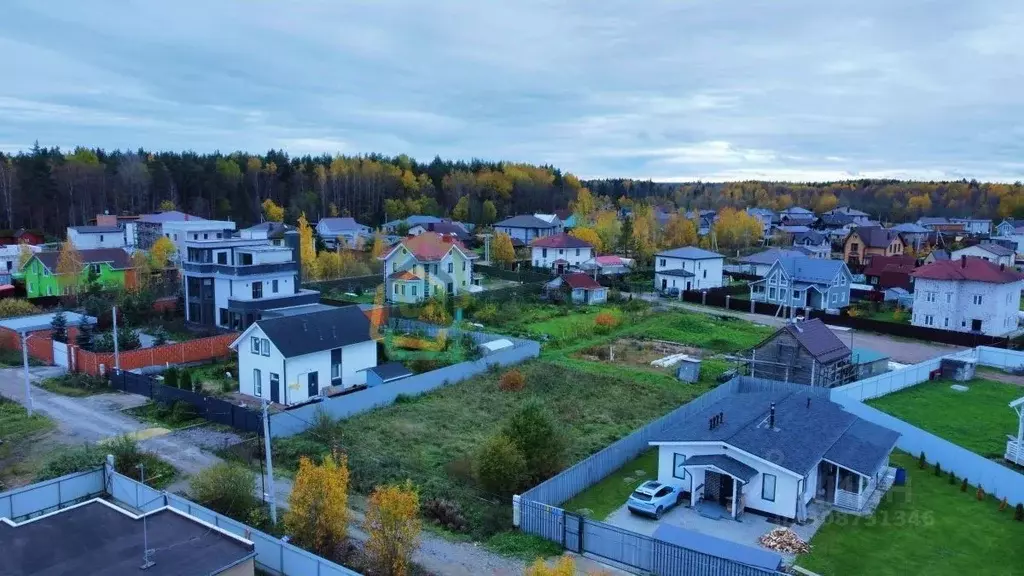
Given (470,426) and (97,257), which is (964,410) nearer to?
(470,426)

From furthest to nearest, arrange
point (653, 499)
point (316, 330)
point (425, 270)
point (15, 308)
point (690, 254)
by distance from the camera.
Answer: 1. point (690, 254)
2. point (425, 270)
3. point (15, 308)
4. point (316, 330)
5. point (653, 499)

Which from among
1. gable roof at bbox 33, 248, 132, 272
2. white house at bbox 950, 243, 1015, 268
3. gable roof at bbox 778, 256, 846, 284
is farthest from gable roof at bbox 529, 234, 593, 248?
gable roof at bbox 33, 248, 132, 272

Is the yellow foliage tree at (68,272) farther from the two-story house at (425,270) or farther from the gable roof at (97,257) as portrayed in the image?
the two-story house at (425,270)

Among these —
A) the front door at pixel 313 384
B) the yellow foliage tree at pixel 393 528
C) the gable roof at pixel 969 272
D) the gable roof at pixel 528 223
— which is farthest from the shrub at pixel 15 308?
the gable roof at pixel 528 223

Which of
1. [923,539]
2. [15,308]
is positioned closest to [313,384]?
[923,539]

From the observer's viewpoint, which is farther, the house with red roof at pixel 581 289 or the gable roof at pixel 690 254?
the gable roof at pixel 690 254

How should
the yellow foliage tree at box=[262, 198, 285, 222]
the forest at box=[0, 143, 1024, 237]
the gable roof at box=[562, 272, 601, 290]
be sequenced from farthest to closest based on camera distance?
the yellow foliage tree at box=[262, 198, 285, 222] < the forest at box=[0, 143, 1024, 237] < the gable roof at box=[562, 272, 601, 290]

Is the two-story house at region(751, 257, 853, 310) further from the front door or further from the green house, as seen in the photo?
the green house
